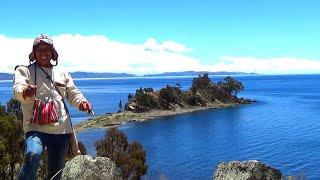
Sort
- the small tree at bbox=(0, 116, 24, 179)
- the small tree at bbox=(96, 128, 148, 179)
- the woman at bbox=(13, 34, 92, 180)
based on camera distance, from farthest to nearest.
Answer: the small tree at bbox=(96, 128, 148, 179)
the small tree at bbox=(0, 116, 24, 179)
the woman at bbox=(13, 34, 92, 180)

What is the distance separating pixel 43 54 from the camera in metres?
7.13

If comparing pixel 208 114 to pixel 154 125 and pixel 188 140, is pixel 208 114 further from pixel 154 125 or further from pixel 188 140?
pixel 188 140

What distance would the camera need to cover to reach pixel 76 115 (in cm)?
12719

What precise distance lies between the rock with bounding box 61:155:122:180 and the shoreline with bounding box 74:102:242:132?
289 ft

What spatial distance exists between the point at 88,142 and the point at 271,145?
28.4 m

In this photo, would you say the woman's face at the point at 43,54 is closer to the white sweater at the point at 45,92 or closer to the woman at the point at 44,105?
the woman at the point at 44,105

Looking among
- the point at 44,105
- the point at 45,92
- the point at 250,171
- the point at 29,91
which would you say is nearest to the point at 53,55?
the point at 45,92

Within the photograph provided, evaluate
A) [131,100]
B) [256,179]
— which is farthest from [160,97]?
[256,179]

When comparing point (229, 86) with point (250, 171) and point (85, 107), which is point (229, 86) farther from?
point (85, 107)

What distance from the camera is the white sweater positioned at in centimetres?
678

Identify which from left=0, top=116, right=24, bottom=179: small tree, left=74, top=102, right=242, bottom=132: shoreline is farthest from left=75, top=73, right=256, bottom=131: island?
left=0, top=116, right=24, bottom=179: small tree

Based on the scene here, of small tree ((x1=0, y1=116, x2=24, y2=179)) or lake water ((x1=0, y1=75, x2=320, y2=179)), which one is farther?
lake water ((x1=0, y1=75, x2=320, y2=179))

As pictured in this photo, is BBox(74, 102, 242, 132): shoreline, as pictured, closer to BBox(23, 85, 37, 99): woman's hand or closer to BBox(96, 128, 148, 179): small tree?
BBox(96, 128, 148, 179): small tree

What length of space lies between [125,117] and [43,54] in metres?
112
